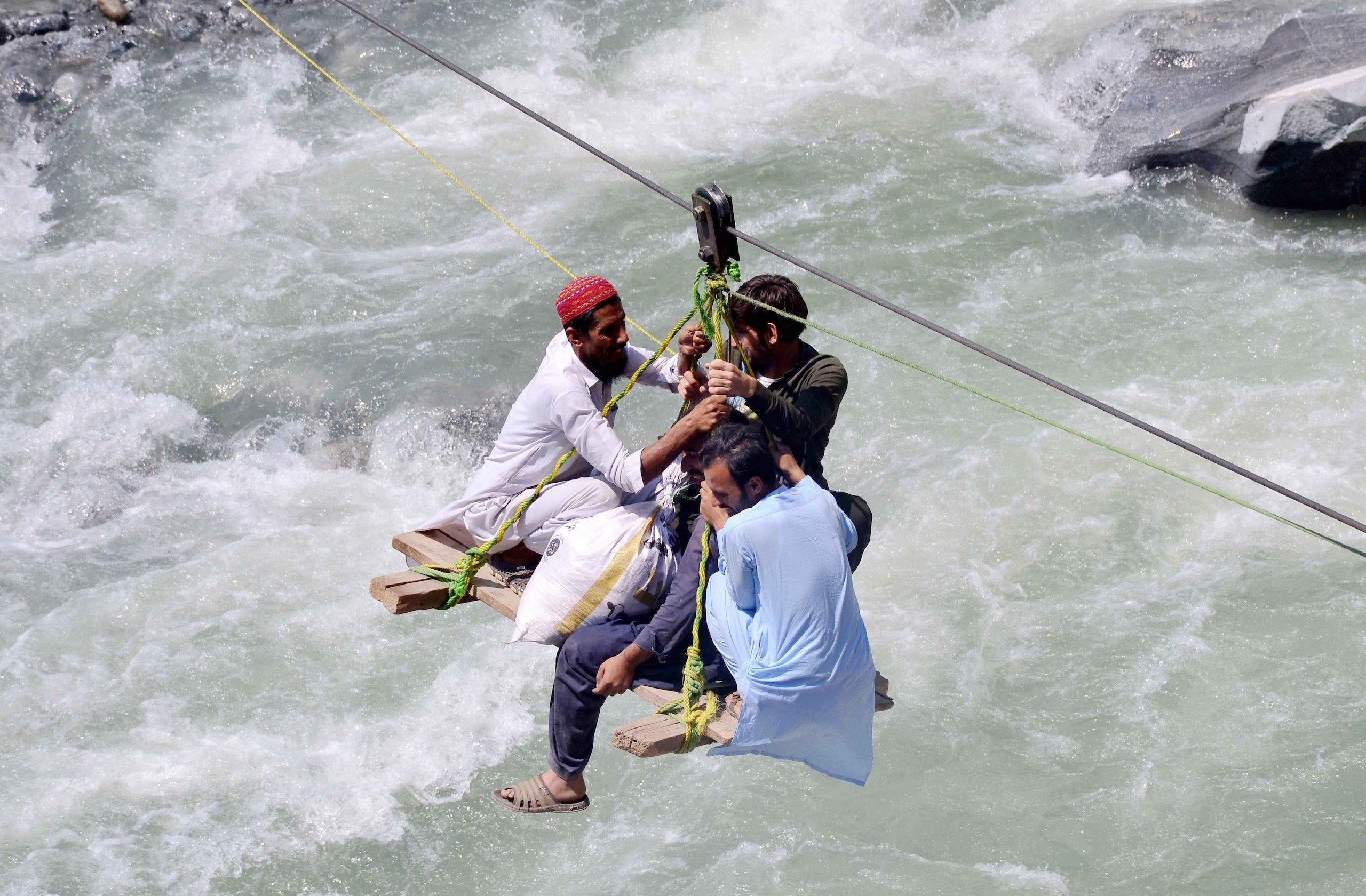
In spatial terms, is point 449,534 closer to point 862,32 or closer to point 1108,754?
point 1108,754

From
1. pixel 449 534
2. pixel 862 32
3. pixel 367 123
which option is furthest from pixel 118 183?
pixel 449 534

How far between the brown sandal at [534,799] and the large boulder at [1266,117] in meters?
6.27

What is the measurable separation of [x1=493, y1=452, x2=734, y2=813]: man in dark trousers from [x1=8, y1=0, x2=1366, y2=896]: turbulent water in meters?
1.46

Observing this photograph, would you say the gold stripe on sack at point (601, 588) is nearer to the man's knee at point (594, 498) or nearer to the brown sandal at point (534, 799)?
the man's knee at point (594, 498)

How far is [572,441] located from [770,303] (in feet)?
2.41

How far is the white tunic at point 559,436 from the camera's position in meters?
4.15

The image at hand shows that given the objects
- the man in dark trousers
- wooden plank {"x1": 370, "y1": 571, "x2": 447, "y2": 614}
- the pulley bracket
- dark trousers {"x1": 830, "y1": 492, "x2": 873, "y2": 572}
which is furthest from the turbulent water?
the pulley bracket

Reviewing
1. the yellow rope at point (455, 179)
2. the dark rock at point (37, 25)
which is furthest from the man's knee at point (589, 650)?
the dark rock at point (37, 25)

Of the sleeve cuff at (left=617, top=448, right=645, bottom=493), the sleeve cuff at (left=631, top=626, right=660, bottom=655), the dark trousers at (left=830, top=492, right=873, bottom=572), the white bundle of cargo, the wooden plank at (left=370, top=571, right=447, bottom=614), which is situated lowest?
the wooden plank at (left=370, top=571, right=447, bottom=614)

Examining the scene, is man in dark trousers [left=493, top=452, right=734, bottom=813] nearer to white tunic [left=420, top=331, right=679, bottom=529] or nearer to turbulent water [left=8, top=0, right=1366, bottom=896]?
white tunic [left=420, top=331, right=679, bottom=529]

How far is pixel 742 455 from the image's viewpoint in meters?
3.74

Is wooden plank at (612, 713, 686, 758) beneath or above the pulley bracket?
beneath

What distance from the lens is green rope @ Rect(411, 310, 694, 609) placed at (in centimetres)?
428

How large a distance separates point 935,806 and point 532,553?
2049 mm
